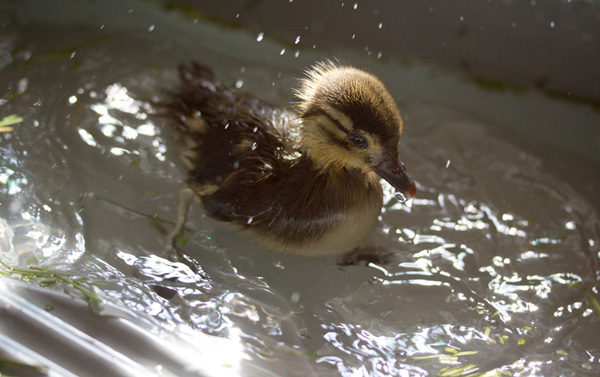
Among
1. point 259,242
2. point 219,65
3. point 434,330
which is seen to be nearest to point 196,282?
point 259,242

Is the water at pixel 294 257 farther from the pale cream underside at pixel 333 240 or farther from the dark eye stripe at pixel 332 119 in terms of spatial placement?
the dark eye stripe at pixel 332 119

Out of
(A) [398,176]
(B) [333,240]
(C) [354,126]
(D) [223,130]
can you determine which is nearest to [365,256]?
(B) [333,240]

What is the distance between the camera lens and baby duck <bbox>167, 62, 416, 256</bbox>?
5.24ft

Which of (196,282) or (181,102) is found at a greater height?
(181,102)

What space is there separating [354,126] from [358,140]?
5 cm

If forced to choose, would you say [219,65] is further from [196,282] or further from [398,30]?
[196,282]

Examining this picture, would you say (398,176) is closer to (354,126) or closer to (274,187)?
(354,126)

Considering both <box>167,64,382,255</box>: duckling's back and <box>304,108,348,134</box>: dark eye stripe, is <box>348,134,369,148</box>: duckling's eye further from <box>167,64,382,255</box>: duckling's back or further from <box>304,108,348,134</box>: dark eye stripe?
<box>167,64,382,255</box>: duckling's back

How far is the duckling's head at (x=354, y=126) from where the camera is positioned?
5.12 ft

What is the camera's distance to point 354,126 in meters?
1.58

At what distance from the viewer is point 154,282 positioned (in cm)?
160

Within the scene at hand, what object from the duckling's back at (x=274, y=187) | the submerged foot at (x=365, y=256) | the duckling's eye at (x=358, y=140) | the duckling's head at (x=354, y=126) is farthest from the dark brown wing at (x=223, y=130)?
the submerged foot at (x=365, y=256)

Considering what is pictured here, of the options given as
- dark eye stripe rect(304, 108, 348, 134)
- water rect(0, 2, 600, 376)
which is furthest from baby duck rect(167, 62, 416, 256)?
water rect(0, 2, 600, 376)

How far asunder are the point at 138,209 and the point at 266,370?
737mm
